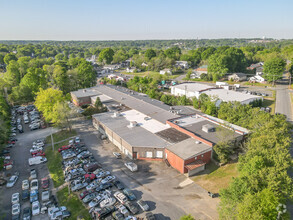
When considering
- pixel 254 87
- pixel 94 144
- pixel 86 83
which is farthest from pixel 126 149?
pixel 254 87

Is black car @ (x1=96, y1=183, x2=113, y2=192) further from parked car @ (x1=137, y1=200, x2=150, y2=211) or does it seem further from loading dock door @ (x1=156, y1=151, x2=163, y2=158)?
loading dock door @ (x1=156, y1=151, x2=163, y2=158)

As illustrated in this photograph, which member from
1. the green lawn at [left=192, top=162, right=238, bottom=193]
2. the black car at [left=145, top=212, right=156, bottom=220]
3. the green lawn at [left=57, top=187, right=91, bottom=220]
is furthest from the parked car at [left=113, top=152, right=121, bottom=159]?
the black car at [left=145, top=212, right=156, bottom=220]

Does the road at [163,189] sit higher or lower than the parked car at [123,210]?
lower

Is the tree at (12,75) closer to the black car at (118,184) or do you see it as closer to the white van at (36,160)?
the white van at (36,160)

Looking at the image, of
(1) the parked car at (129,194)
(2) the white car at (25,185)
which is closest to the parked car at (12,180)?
(2) the white car at (25,185)

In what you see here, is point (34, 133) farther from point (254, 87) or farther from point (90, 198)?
point (254, 87)

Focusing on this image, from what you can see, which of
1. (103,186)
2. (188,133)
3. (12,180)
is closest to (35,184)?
(12,180)
